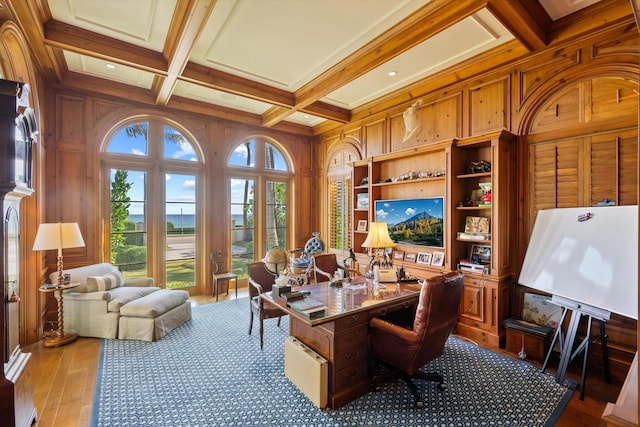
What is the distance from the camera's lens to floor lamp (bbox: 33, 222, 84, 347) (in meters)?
3.07

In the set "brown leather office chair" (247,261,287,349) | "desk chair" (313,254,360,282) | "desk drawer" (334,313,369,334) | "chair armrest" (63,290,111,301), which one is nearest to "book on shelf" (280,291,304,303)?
"desk drawer" (334,313,369,334)

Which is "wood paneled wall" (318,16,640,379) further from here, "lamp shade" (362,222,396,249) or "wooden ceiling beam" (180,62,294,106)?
"wooden ceiling beam" (180,62,294,106)

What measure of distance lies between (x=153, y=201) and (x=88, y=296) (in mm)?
1936

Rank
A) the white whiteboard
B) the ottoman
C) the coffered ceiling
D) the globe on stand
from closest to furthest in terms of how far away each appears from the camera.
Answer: the white whiteboard, the coffered ceiling, the ottoman, the globe on stand

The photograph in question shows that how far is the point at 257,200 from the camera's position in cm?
608

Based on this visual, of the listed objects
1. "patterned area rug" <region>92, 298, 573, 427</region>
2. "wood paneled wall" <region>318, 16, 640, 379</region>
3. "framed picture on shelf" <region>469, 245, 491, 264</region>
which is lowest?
"patterned area rug" <region>92, 298, 573, 427</region>

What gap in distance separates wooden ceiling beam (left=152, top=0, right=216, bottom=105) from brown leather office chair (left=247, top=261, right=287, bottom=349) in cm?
253

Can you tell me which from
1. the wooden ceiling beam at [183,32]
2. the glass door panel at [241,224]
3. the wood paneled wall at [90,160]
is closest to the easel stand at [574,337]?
the wooden ceiling beam at [183,32]

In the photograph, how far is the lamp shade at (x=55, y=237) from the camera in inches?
121

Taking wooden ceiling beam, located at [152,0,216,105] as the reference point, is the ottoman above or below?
below

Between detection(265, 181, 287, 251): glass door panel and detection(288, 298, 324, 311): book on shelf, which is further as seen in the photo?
detection(265, 181, 287, 251): glass door panel

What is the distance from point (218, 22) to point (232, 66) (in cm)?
90

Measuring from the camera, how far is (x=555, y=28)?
9.84 feet

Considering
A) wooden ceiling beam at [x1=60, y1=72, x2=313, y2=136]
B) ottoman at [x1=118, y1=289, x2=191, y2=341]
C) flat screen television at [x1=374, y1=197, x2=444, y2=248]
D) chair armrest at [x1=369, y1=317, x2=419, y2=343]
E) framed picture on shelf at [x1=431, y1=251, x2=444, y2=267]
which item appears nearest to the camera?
chair armrest at [x1=369, y1=317, x2=419, y2=343]
